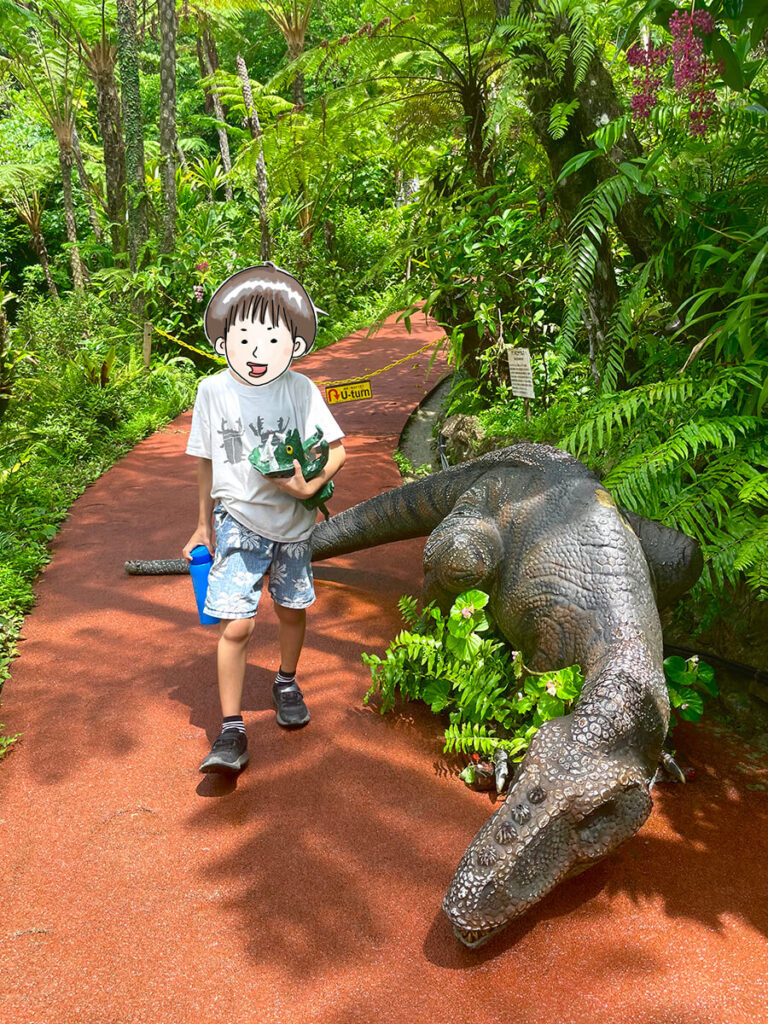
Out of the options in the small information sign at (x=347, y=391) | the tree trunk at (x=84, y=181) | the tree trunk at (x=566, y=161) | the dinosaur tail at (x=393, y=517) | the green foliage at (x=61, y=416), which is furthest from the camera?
the tree trunk at (x=84, y=181)

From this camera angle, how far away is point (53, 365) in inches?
376

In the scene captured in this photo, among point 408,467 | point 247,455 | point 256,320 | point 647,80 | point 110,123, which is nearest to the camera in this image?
point 256,320

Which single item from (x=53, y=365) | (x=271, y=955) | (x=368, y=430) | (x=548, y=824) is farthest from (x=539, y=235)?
(x=53, y=365)

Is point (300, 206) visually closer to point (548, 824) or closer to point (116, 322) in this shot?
point (116, 322)

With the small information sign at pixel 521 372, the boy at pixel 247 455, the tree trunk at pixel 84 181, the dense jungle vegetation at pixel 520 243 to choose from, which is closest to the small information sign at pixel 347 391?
the small information sign at pixel 521 372

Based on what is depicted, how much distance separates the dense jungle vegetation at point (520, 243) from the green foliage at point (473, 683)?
2.93 ft

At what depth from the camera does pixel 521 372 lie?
524 centimetres

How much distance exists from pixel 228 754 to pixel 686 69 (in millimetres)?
3546

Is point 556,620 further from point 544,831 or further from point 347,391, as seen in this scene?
point 347,391

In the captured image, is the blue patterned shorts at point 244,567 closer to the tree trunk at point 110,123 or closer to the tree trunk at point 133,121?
the tree trunk at point 133,121

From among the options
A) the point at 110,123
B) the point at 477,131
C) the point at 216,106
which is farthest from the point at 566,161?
the point at 216,106

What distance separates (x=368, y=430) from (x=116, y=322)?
530 cm

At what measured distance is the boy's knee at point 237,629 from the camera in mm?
3080

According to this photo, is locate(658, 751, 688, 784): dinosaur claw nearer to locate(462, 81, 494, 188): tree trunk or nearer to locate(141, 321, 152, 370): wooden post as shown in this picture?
locate(462, 81, 494, 188): tree trunk
